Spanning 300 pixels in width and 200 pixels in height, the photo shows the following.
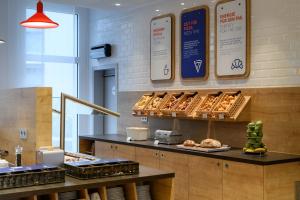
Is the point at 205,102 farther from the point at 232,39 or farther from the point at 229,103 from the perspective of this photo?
the point at 232,39

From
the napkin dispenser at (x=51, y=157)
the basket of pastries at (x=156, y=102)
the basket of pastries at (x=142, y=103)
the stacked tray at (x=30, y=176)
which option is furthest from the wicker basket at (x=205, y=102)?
the stacked tray at (x=30, y=176)

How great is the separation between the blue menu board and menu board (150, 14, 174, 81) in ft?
0.89

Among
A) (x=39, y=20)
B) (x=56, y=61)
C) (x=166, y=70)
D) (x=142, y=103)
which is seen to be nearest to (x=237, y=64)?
(x=166, y=70)

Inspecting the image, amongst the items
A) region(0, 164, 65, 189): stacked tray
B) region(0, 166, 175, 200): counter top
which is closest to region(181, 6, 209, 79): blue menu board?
region(0, 166, 175, 200): counter top

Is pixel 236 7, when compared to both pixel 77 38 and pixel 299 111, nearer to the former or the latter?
pixel 299 111

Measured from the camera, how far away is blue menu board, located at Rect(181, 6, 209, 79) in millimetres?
5742

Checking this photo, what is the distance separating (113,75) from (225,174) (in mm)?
4057

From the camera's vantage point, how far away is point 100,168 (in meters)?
3.18

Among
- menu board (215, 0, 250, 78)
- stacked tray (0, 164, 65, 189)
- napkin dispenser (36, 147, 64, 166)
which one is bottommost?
stacked tray (0, 164, 65, 189)

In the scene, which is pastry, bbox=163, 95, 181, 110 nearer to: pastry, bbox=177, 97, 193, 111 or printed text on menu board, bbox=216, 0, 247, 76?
pastry, bbox=177, 97, 193, 111

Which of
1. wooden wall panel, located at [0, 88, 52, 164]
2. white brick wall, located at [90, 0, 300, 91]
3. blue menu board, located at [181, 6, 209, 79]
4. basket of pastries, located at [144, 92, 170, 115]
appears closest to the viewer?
wooden wall panel, located at [0, 88, 52, 164]

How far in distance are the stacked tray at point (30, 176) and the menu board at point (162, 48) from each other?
356 centimetres

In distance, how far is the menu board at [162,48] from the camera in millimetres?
6340

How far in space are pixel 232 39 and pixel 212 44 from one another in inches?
14.8
